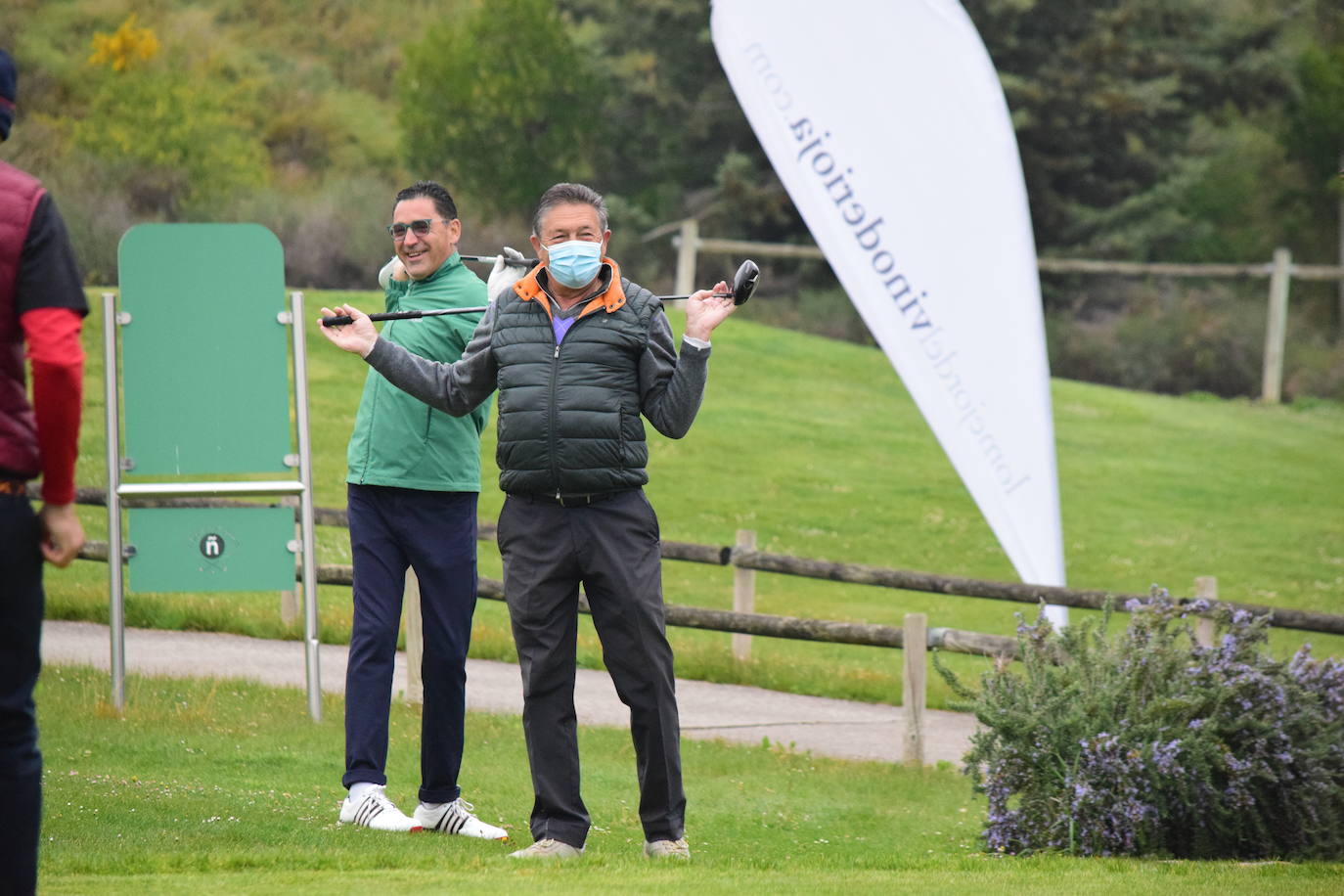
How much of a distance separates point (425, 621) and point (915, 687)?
11.1 feet

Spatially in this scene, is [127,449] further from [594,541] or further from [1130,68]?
[1130,68]

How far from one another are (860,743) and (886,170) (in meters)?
3.38

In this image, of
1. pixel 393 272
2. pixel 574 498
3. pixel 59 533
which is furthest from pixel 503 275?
pixel 59 533

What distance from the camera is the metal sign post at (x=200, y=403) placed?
7.68m

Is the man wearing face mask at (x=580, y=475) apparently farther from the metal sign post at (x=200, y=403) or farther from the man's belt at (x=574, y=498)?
the metal sign post at (x=200, y=403)

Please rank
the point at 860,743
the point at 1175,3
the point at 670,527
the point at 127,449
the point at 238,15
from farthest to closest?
the point at 238,15, the point at 1175,3, the point at 670,527, the point at 860,743, the point at 127,449

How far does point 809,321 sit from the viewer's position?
1291 inches

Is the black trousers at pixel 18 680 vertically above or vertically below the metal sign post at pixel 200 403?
below

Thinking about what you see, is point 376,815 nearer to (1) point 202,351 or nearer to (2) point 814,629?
(1) point 202,351

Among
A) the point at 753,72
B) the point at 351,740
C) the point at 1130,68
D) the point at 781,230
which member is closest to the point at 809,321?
the point at 781,230

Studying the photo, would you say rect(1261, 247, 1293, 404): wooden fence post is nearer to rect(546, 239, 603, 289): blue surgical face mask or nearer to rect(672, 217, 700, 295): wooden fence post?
rect(672, 217, 700, 295): wooden fence post

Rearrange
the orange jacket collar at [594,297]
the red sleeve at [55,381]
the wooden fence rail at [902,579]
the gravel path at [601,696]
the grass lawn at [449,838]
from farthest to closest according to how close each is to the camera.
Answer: the wooden fence rail at [902,579] → the gravel path at [601,696] → the orange jacket collar at [594,297] → the grass lawn at [449,838] → the red sleeve at [55,381]

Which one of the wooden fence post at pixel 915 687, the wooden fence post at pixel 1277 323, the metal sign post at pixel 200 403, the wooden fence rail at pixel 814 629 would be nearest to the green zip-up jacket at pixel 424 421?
the metal sign post at pixel 200 403

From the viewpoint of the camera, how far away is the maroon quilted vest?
3.45m
